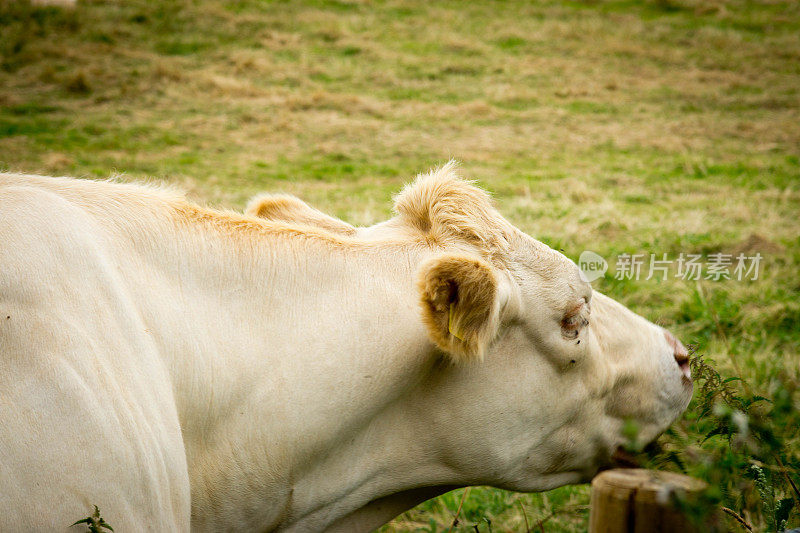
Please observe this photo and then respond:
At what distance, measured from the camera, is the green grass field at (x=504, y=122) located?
497 centimetres

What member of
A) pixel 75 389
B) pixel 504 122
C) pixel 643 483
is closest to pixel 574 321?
pixel 643 483

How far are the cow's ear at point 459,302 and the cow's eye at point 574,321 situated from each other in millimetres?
326

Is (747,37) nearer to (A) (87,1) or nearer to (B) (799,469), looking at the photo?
(A) (87,1)

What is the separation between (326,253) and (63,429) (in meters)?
0.81

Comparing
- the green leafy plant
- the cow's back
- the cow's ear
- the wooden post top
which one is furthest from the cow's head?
the green leafy plant

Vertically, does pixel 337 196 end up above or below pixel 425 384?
below

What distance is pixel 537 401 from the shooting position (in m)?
2.22

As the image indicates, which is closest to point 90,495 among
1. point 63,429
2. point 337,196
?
point 63,429

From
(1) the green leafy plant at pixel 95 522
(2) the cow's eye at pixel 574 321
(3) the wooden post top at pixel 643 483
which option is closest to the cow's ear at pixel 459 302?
(2) the cow's eye at pixel 574 321

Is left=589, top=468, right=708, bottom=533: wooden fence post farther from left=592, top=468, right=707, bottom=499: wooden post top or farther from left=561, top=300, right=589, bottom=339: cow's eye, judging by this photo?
left=561, top=300, right=589, bottom=339: cow's eye

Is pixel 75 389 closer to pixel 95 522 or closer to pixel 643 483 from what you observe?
pixel 95 522

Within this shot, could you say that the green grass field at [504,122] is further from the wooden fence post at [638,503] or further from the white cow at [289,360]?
the white cow at [289,360]

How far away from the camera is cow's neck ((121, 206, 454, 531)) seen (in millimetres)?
1972

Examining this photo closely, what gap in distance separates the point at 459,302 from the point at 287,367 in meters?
0.46
